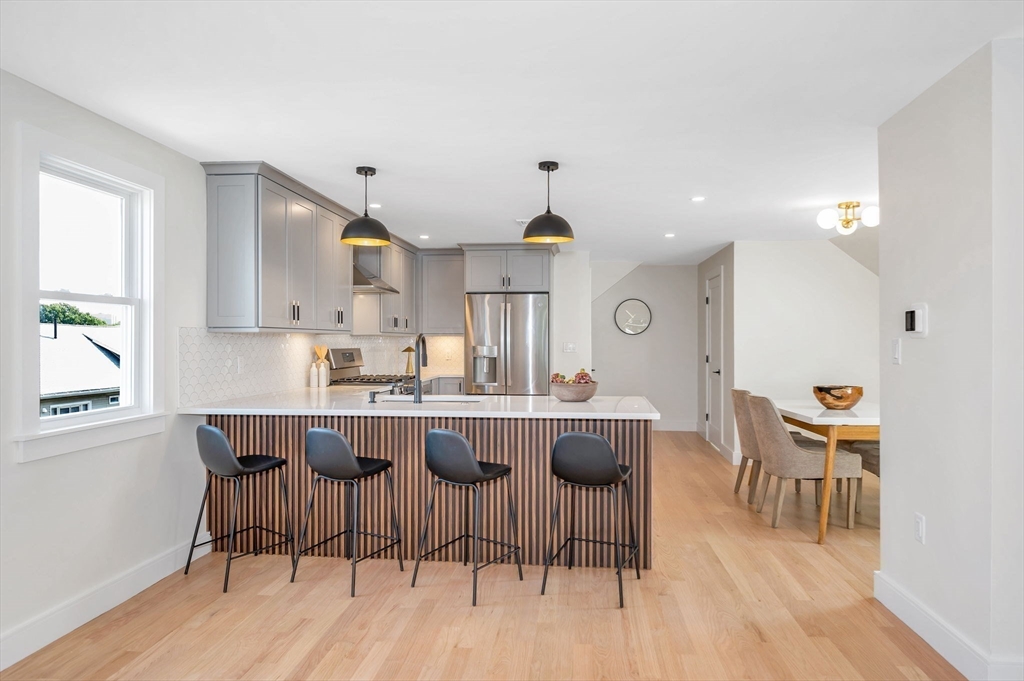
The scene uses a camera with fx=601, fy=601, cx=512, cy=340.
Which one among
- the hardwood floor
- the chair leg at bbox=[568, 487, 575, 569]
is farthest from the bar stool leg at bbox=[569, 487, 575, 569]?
the hardwood floor

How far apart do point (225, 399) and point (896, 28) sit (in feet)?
13.0

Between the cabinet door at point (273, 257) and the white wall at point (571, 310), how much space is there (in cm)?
358

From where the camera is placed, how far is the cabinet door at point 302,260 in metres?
4.10

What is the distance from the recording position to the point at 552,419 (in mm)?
3508

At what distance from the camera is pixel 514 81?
2525 millimetres

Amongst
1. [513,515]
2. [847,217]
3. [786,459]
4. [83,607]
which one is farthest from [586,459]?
[847,217]

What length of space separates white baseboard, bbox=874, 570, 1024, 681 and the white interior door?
162 inches

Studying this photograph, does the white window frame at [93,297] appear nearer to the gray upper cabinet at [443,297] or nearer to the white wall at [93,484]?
the white wall at [93,484]

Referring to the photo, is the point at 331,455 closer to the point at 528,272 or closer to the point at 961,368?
the point at 961,368

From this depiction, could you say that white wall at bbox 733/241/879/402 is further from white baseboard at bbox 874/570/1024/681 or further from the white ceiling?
white baseboard at bbox 874/570/1024/681

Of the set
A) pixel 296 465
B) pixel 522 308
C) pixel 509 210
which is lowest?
pixel 296 465

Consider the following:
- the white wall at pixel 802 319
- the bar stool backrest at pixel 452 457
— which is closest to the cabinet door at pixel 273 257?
the bar stool backrest at pixel 452 457

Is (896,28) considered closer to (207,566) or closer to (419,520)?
(419,520)

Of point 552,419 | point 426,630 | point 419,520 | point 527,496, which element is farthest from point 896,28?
point 419,520
